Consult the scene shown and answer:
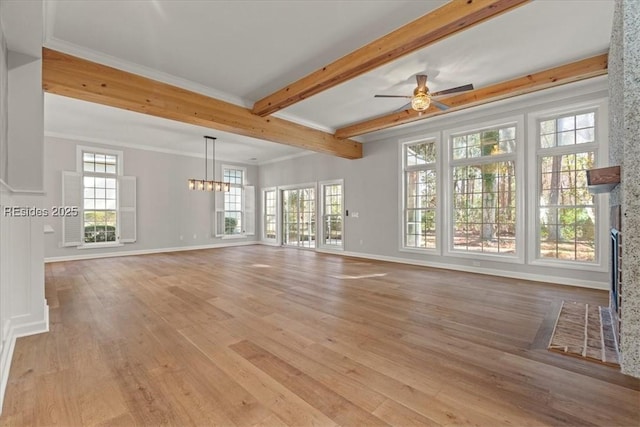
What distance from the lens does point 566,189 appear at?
4562 millimetres

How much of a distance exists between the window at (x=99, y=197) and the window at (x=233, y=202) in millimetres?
3008

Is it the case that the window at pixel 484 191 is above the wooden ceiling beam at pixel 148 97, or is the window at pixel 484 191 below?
below

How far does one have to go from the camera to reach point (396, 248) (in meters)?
6.61

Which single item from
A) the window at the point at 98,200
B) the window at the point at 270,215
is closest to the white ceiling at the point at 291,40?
the window at the point at 98,200

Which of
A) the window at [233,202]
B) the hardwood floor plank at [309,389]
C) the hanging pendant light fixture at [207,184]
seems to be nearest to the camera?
the hardwood floor plank at [309,389]

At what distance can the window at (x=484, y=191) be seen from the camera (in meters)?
5.08

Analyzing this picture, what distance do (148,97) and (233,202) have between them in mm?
6067

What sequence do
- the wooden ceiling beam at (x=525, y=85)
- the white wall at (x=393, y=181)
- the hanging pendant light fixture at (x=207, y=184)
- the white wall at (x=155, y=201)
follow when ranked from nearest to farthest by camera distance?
the wooden ceiling beam at (x=525, y=85)
the white wall at (x=393, y=181)
the white wall at (x=155, y=201)
the hanging pendant light fixture at (x=207, y=184)

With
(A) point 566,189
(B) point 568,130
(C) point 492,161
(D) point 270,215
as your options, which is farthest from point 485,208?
(D) point 270,215

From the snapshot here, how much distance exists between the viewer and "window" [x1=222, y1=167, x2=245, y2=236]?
378 inches

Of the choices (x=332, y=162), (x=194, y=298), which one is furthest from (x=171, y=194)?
(x=194, y=298)

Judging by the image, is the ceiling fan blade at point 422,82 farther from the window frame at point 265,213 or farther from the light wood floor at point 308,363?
the window frame at point 265,213

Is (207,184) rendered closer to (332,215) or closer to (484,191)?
(332,215)

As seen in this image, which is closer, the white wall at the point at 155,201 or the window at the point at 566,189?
the window at the point at 566,189
